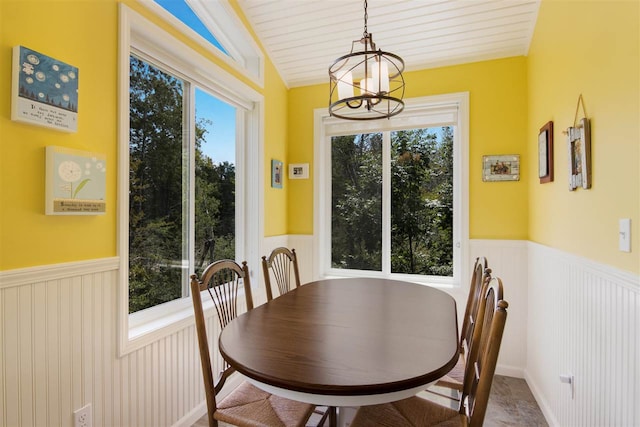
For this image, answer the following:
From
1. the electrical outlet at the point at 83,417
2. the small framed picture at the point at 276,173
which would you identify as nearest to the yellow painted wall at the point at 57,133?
the electrical outlet at the point at 83,417

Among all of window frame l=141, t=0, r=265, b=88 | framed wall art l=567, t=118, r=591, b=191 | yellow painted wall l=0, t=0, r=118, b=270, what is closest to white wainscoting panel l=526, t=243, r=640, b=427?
framed wall art l=567, t=118, r=591, b=191

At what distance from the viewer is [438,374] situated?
1036mm

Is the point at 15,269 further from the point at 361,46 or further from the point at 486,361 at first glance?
the point at 361,46

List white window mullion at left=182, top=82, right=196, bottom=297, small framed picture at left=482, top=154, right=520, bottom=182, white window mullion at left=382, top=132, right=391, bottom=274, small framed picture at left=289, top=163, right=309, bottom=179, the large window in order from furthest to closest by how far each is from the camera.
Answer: small framed picture at left=289, top=163, right=309, bottom=179 → white window mullion at left=382, top=132, right=391, bottom=274 → small framed picture at left=482, top=154, right=520, bottom=182 → white window mullion at left=182, top=82, right=196, bottom=297 → the large window

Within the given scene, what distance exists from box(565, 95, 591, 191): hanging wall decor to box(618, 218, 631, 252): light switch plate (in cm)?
36

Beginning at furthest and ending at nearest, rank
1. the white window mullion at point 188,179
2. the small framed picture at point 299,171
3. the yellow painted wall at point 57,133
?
the small framed picture at point 299,171
the white window mullion at point 188,179
the yellow painted wall at point 57,133

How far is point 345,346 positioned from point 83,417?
3.95 feet

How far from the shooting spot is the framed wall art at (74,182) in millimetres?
1306

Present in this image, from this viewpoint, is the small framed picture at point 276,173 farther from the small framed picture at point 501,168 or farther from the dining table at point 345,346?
the small framed picture at point 501,168

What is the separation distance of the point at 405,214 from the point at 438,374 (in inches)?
88.7

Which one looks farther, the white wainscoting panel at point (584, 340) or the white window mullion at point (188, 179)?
the white window mullion at point (188, 179)

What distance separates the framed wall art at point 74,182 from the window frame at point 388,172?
2055 mm

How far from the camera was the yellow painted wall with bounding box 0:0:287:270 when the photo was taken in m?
1.20

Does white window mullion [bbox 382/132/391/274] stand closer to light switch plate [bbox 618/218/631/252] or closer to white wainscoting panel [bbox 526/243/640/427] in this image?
white wainscoting panel [bbox 526/243/640/427]
